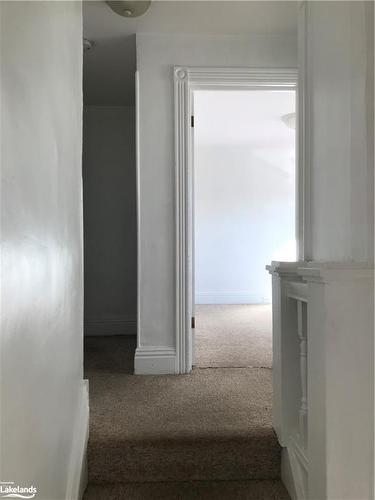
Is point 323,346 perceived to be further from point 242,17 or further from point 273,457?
point 242,17

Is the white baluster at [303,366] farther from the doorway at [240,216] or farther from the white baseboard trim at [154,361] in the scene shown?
the doorway at [240,216]

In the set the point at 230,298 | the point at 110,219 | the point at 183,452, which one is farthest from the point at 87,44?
the point at 230,298

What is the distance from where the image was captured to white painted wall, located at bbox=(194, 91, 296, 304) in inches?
224

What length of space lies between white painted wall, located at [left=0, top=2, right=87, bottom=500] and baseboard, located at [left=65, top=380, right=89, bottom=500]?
11 mm

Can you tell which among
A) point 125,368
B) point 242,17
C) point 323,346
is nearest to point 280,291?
point 323,346

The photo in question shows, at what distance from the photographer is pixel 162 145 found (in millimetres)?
2307

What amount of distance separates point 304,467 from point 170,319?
3.97 ft

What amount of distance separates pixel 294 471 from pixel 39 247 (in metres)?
1.20

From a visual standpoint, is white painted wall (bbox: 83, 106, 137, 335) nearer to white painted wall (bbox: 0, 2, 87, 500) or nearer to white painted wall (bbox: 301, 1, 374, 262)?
white painted wall (bbox: 0, 2, 87, 500)

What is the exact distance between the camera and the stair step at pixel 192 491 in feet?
4.58

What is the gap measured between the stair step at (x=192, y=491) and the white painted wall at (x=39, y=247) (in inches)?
10.3

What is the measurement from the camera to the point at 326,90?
1.29m

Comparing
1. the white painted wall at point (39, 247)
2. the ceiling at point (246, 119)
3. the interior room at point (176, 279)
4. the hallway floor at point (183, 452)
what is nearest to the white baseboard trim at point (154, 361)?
the interior room at point (176, 279)

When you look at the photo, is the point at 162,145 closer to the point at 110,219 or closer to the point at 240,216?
the point at 110,219
